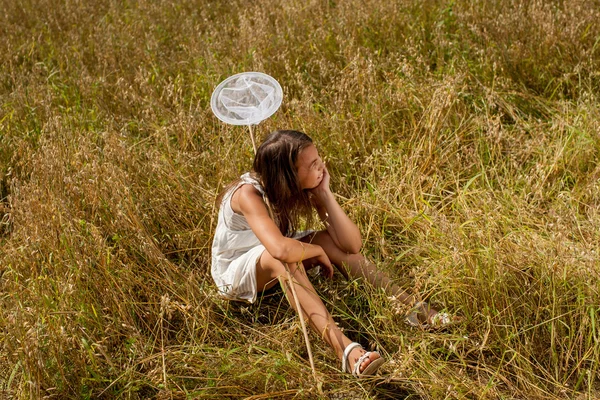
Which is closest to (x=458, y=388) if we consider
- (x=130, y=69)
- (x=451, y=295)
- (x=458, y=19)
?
(x=451, y=295)

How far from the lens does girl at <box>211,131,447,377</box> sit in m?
2.57

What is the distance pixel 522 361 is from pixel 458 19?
2.30 m

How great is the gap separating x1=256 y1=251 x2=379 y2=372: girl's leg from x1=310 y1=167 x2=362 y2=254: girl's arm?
0.24 m

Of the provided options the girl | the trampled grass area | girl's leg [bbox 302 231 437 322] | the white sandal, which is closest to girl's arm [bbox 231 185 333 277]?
the girl

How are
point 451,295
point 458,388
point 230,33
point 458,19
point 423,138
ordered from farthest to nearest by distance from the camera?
point 230,33 < point 458,19 < point 423,138 < point 451,295 < point 458,388

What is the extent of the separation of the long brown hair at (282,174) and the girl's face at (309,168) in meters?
0.02

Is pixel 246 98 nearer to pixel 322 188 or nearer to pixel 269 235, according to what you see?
pixel 322 188

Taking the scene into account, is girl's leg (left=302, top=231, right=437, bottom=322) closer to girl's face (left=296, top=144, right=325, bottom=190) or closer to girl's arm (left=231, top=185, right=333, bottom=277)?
girl's arm (left=231, top=185, right=333, bottom=277)

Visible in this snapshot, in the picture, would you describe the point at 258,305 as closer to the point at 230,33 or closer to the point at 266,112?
the point at 266,112

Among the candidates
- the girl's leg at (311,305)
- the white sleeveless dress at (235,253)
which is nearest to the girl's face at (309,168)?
the white sleeveless dress at (235,253)

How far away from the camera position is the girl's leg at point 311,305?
250 centimetres

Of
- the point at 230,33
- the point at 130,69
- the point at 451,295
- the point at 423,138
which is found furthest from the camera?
the point at 230,33

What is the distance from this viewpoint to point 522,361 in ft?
7.84

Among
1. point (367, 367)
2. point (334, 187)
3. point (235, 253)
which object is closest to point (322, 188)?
point (235, 253)
